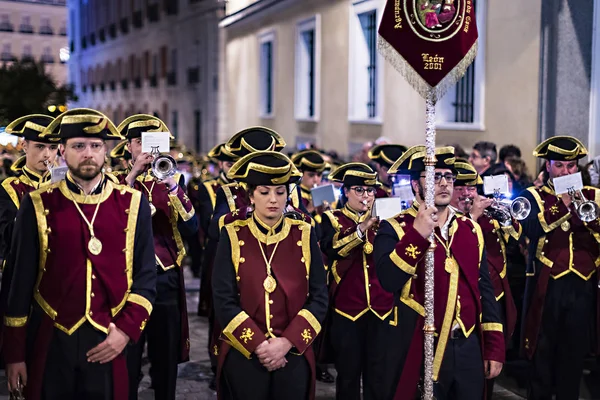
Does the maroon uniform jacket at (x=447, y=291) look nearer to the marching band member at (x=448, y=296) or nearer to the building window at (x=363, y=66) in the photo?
the marching band member at (x=448, y=296)

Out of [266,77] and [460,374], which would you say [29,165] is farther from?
[266,77]

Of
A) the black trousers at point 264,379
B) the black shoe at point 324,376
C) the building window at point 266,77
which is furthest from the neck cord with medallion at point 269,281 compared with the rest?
the building window at point 266,77

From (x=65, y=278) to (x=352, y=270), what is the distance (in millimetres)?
2851

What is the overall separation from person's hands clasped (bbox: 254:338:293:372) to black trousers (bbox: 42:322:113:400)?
0.87m

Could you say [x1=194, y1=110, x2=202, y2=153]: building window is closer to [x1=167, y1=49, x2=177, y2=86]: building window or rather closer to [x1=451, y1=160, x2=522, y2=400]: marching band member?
[x1=167, y1=49, x2=177, y2=86]: building window

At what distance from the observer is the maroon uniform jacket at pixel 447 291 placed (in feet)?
18.1

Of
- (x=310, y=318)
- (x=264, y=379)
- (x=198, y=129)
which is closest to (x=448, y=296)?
(x=310, y=318)

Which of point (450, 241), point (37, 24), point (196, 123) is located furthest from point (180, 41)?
point (450, 241)

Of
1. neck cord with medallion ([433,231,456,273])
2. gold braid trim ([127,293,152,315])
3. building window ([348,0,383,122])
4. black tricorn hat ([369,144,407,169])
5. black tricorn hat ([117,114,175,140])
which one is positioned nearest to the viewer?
gold braid trim ([127,293,152,315])

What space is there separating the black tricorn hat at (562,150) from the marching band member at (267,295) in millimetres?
3026

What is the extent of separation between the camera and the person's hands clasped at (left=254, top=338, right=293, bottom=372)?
5234mm

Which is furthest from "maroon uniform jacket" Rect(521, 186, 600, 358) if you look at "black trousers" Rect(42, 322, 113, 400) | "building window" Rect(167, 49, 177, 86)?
"building window" Rect(167, 49, 177, 86)

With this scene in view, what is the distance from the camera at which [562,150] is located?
773 cm

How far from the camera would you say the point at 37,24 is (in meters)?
55.2
